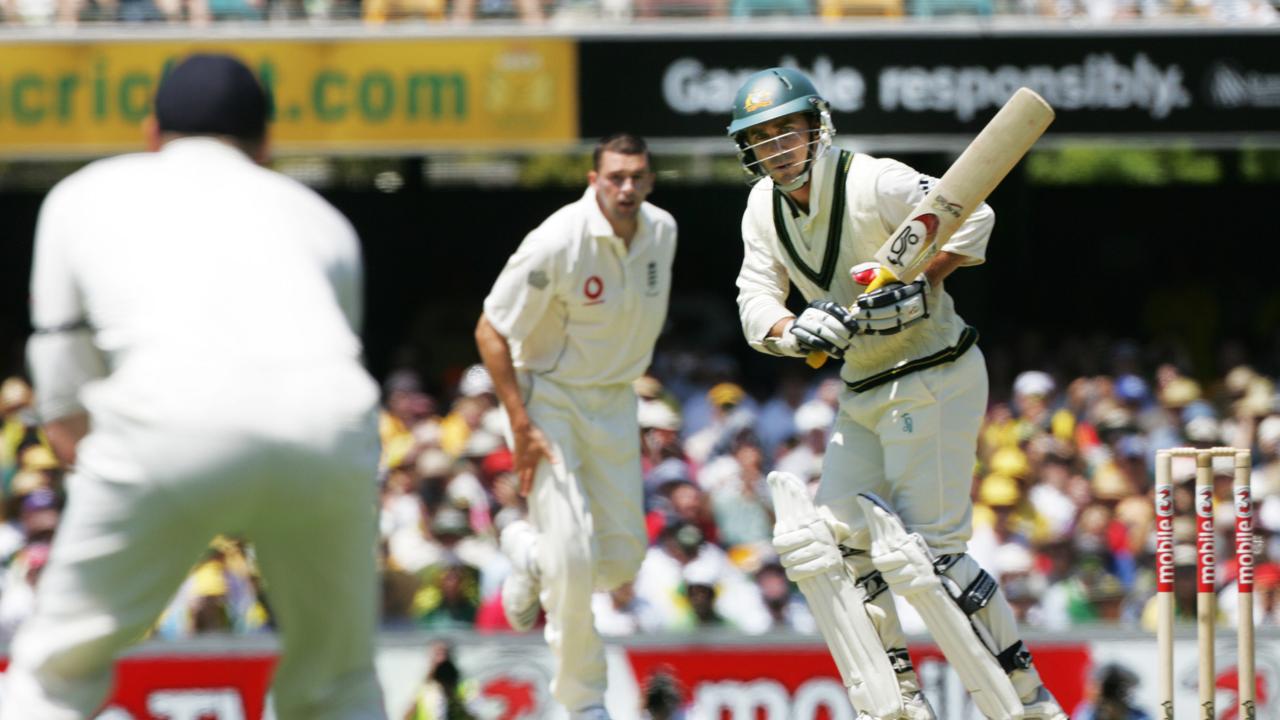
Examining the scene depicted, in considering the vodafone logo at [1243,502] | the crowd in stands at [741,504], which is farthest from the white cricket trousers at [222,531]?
the crowd in stands at [741,504]

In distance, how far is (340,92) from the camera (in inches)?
510

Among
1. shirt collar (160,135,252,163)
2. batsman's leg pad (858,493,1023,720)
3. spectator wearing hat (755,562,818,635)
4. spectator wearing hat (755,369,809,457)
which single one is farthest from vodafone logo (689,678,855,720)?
shirt collar (160,135,252,163)

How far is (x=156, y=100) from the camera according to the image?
139 inches

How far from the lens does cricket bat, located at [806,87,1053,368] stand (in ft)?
16.9

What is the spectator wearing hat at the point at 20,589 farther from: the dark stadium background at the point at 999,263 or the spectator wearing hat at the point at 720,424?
the dark stadium background at the point at 999,263

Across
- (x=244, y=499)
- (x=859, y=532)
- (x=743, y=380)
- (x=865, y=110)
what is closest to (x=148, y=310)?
(x=244, y=499)

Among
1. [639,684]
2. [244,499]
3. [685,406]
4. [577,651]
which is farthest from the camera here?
[685,406]

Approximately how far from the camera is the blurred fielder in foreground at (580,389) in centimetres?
635

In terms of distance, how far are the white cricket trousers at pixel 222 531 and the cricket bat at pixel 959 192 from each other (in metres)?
2.01

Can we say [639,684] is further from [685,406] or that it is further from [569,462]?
[685,406]

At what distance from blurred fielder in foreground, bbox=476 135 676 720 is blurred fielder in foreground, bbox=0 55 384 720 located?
281 centimetres

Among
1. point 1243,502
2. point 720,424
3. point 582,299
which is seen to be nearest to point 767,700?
point 582,299

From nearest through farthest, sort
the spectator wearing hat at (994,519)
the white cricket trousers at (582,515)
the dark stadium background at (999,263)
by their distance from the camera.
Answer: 1. the white cricket trousers at (582,515)
2. the spectator wearing hat at (994,519)
3. the dark stadium background at (999,263)

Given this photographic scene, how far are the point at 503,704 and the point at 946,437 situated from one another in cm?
315
